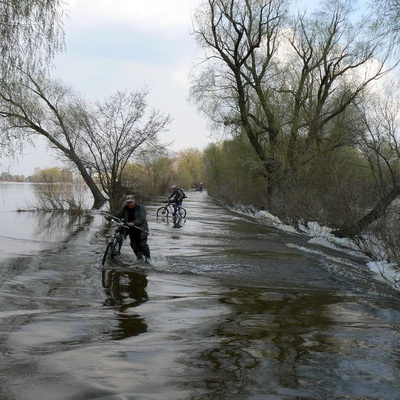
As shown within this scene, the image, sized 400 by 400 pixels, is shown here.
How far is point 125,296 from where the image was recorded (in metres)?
7.44

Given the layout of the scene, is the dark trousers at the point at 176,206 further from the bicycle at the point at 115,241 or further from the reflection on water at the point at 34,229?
the bicycle at the point at 115,241

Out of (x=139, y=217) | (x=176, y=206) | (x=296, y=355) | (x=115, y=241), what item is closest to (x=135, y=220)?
(x=139, y=217)

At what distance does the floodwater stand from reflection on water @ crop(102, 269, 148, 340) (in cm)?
2

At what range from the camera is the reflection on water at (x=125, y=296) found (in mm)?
5699

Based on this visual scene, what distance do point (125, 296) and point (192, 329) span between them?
200cm

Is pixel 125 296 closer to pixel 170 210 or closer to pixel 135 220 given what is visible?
pixel 135 220

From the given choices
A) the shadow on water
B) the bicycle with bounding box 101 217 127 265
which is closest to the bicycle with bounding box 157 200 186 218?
the bicycle with bounding box 101 217 127 265

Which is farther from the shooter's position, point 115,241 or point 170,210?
point 170,210

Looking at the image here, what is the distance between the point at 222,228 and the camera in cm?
2034

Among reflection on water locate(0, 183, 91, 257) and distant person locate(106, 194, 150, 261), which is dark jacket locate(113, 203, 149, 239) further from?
reflection on water locate(0, 183, 91, 257)

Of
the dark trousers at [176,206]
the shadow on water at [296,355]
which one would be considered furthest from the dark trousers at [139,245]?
the dark trousers at [176,206]

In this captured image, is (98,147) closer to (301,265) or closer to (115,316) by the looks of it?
(301,265)

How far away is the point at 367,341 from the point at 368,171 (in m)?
13.2

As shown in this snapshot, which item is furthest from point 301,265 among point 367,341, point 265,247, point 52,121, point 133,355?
point 52,121
